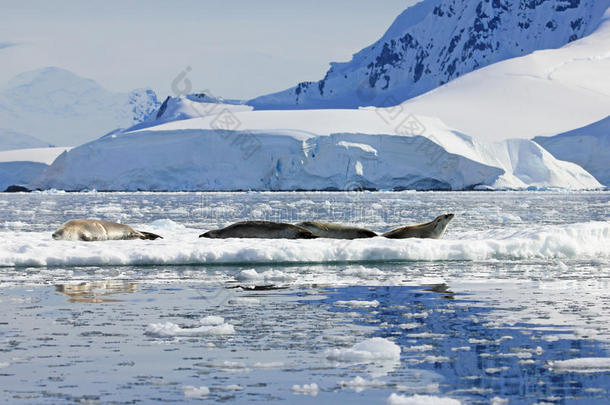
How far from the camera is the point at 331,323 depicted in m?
6.55

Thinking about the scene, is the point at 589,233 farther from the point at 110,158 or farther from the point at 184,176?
the point at 110,158

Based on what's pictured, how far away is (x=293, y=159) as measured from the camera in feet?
198

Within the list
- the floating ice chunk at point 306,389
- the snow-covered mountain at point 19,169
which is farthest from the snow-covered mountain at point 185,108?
the floating ice chunk at point 306,389

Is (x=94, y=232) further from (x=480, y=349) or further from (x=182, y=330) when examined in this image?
(x=480, y=349)

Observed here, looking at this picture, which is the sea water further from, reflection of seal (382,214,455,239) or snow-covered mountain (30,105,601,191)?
snow-covered mountain (30,105,601,191)

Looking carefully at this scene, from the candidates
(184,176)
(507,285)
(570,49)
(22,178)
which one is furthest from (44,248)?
(570,49)

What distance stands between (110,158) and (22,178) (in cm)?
1538

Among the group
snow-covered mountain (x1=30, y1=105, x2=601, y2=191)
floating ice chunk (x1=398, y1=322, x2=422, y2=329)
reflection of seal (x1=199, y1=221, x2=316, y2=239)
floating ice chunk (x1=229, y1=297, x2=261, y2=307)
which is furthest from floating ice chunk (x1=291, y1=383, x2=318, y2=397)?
snow-covered mountain (x1=30, y1=105, x2=601, y2=191)

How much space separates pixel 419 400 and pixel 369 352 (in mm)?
1136

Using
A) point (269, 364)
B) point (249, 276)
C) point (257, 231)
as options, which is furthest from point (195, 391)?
point (257, 231)

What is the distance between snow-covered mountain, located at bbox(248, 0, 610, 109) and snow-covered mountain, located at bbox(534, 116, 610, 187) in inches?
2530

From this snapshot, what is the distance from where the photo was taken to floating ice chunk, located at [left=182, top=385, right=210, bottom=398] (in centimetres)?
446

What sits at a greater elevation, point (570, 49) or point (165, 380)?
point (570, 49)

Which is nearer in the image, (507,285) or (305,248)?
(507,285)
